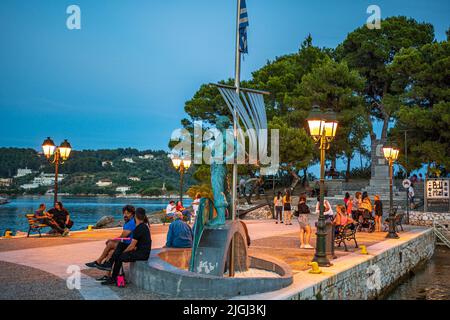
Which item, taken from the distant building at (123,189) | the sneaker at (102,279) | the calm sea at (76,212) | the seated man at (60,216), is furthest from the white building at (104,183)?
the sneaker at (102,279)

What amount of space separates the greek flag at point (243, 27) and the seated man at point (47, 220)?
28.9ft

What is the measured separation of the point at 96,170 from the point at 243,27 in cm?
11447

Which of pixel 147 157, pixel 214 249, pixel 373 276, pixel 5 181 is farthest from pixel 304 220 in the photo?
pixel 5 181

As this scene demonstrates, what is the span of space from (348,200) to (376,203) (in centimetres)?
219

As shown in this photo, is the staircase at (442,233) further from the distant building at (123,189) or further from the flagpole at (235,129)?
the distant building at (123,189)

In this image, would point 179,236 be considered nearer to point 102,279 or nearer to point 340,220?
point 102,279

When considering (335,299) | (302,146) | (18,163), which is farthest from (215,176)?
(18,163)

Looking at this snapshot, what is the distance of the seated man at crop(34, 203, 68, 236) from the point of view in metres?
14.1

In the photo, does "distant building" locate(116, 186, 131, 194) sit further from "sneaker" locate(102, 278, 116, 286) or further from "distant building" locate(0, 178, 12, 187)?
"sneaker" locate(102, 278, 116, 286)

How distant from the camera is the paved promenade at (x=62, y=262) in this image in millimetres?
6379

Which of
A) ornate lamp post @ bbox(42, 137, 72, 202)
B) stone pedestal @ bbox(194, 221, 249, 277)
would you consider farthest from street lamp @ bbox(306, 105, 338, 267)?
ornate lamp post @ bbox(42, 137, 72, 202)

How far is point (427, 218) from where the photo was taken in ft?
77.3

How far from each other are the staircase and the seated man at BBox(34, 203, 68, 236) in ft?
55.8
